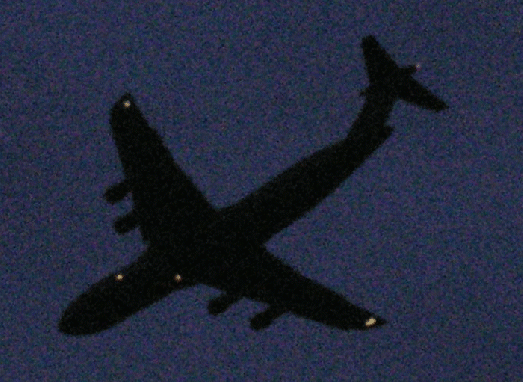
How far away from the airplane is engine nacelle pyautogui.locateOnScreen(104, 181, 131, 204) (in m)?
0.05

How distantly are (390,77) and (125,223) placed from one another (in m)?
19.5

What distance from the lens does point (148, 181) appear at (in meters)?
38.0

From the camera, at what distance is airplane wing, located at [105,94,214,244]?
120 ft

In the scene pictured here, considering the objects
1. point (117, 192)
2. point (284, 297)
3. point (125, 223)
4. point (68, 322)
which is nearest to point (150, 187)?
point (117, 192)

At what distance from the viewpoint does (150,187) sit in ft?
125

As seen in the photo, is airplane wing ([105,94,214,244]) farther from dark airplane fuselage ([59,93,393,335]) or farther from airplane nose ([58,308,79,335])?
airplane nose ([58,308,79,335])

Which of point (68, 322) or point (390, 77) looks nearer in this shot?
point (68, 322)

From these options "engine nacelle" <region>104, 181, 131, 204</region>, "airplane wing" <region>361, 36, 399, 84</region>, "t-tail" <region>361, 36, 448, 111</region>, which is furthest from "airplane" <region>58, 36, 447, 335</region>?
"airplane wing" <region>361, 36, 399, 84</region>

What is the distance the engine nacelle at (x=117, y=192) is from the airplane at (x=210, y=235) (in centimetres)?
5

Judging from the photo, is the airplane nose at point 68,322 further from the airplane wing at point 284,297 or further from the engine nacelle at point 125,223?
the airplane wing at point 284,297

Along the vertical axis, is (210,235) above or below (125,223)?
below

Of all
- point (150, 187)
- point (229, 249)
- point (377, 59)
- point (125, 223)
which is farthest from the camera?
point (377, 59)

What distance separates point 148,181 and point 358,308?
1516 centimetres

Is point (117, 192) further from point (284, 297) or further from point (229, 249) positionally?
point (284, 297)
